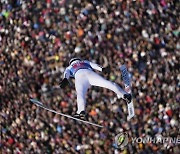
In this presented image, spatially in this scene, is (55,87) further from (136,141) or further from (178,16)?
(178,16)

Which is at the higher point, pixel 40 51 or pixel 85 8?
pixel 85 8

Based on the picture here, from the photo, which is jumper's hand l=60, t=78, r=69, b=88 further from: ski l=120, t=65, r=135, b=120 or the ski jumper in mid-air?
ski l=120, t=65, r=135, b=120

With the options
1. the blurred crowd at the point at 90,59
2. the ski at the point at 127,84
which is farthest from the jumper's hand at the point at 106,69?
the ski at the point at 127,84

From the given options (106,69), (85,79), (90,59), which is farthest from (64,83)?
(106,69)

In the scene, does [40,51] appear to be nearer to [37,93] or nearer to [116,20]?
[37,93]

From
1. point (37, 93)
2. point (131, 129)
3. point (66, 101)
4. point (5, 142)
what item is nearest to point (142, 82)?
point (131, 129)

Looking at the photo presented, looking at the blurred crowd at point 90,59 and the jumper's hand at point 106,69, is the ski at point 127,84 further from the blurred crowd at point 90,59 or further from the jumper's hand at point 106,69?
the jumper's hand at point 106,69

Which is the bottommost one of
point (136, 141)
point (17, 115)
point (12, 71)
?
point (136, 141)

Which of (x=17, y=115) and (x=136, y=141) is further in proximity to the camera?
(x=17, y=115)
